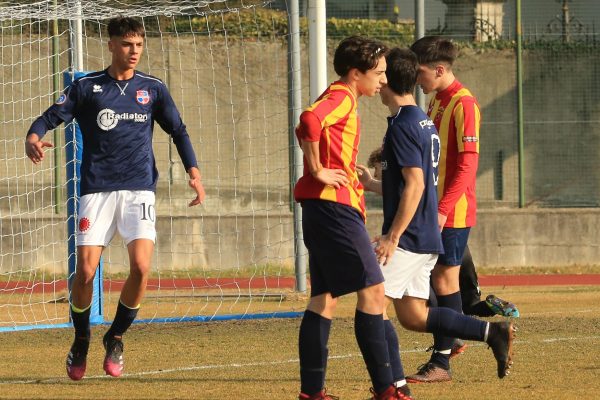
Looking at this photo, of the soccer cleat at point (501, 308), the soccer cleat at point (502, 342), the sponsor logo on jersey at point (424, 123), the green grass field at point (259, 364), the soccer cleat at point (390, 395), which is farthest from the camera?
the soccer cleat at point (501, 308)

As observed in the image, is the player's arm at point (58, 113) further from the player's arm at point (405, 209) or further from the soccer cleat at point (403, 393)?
the soccer cleat at point (403, 393)

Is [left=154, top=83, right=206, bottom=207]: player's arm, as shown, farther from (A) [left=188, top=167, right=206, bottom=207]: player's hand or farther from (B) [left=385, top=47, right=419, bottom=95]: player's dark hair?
(B) [left=385, top=47, right=419, bottom=95]: player's dark hair

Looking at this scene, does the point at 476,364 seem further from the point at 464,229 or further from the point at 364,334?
the point at 364,334

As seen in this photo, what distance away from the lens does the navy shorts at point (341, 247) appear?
19.3 feet

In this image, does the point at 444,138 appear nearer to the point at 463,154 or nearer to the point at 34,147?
the point at 463,154

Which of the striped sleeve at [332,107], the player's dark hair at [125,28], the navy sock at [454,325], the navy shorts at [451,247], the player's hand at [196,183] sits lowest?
the navy sock at [454,325]

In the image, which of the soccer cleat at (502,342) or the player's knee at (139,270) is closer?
the soccer cleat at (502,342)

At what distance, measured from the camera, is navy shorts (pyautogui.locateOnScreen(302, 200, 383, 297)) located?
589 centimetres

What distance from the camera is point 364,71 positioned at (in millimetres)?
6090

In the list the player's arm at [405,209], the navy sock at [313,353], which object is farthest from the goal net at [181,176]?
the player's arm at [405,209]

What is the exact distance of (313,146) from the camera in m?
5.83

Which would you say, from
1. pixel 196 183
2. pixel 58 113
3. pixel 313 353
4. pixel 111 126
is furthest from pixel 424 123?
pixel 58 113

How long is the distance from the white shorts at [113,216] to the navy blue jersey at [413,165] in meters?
1.70

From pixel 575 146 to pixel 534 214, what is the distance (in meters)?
1.53
